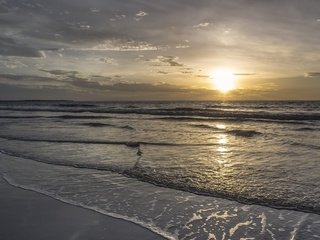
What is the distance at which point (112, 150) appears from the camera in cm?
1439

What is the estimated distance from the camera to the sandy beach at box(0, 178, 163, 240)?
5.39 meters

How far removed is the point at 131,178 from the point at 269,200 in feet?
11.7

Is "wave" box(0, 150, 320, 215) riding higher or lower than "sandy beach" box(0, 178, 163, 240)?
higher

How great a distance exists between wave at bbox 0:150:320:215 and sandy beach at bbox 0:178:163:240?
2.46 m

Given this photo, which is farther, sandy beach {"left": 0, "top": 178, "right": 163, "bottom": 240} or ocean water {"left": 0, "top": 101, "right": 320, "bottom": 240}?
ocean water {"left": 0, "top": 101, "right": 320, "bottom": 240}

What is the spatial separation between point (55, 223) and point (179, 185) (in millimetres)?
3404

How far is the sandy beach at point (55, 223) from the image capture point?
539cm

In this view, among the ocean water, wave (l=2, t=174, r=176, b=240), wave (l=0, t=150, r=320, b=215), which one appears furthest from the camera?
wave (l=0, t=150, r=320, b=215)

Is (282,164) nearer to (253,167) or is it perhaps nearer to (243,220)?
(253,167)

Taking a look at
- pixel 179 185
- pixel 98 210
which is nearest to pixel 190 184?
pixel 179 185

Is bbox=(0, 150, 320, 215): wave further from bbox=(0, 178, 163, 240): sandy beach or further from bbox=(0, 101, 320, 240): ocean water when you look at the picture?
bbox=(0, 178, 163, 240): sandy beach

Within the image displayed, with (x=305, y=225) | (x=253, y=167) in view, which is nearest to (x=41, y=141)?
(x=253, y=167)

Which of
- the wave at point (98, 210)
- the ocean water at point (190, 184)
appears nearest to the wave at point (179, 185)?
the ocean water at point (190, 184)

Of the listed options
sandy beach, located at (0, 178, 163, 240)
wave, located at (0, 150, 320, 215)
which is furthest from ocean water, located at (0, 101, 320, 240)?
sandy beach, located at (0, 178, 163, 240)
